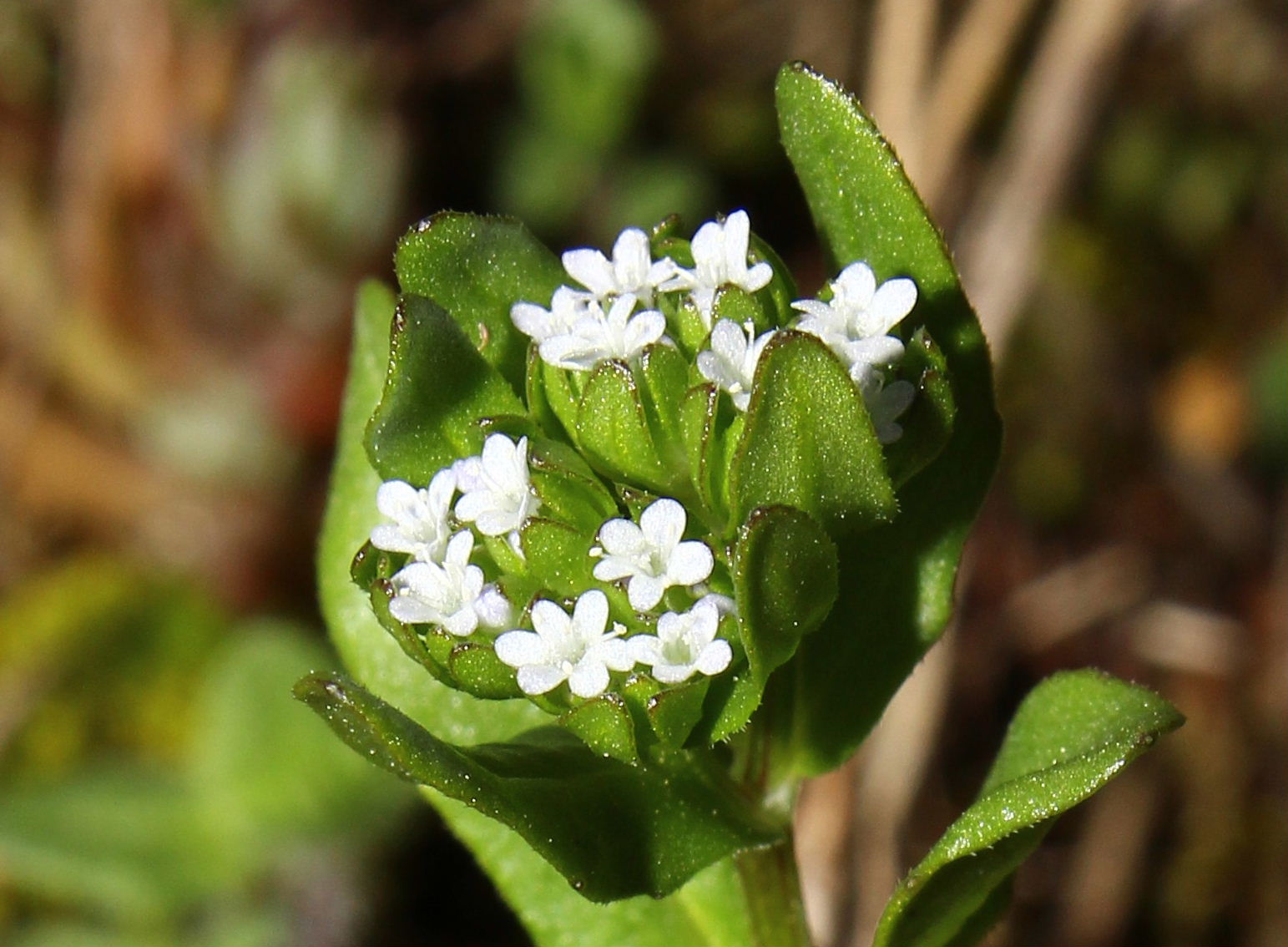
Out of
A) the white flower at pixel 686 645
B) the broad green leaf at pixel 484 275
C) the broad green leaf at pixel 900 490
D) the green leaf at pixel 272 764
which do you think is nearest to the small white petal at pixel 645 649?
the white flower at pixel 686 645

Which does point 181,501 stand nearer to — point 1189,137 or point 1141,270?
point 1141,270

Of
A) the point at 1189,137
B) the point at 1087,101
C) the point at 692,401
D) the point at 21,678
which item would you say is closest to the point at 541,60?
the point at 1087,101

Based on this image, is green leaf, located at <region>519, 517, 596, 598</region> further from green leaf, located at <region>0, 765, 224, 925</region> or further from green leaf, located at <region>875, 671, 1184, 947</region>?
green leaf, located at <region>0, 765, 224, 925</region>

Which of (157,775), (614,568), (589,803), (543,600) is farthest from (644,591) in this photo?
(157,775)

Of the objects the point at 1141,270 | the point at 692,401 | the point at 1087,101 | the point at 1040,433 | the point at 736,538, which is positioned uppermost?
the point at 692,401

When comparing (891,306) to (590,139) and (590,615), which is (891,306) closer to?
(590,615)

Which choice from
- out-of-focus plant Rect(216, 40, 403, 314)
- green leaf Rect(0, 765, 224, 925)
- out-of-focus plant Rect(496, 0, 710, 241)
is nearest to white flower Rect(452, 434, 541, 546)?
green leaf Rect(0, 765, 224, 925)
